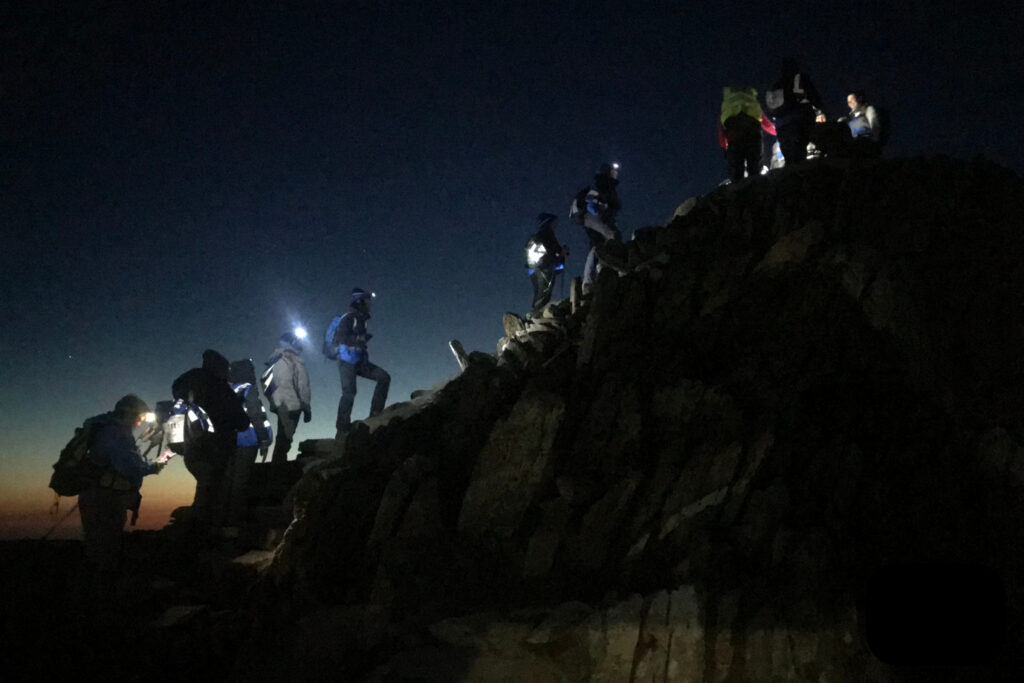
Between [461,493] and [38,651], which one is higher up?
[461,493]

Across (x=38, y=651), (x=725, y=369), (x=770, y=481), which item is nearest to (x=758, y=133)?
(x=725, y=369)

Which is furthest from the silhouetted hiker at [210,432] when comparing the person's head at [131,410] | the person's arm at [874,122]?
the person's arm at [874,122]

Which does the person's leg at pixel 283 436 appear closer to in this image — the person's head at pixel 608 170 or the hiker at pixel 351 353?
the hiker at pixel 351 353

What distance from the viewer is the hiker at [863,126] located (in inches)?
479

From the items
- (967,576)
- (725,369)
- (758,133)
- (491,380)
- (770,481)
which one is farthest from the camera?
(758,133)

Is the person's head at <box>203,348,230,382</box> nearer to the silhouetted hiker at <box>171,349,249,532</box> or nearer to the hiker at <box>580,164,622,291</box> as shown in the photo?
the silhouetted hiker at <box>171,349,249,532</box>

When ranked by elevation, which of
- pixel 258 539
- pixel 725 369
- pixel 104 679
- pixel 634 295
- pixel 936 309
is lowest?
pixel 104 679

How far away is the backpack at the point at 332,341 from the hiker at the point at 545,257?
624 centimetres

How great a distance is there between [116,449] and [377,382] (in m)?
6.83

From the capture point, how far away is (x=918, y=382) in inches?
331

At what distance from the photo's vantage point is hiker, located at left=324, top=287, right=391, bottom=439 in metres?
14.0

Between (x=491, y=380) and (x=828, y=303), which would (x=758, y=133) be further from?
(x=491, y=380)

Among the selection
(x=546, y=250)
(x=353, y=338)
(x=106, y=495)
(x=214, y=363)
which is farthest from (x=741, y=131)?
(x=106, y=495)

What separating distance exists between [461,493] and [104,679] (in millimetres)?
5973
